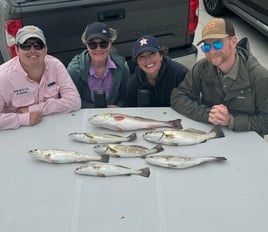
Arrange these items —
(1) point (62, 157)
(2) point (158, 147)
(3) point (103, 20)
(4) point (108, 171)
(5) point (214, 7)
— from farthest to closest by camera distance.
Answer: (5) point (214, 7) → (3) point (103, 20) → (2) point (158, 147) → (1) point (62, 157) → (4) point (108, 171)

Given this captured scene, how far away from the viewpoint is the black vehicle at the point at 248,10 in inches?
213

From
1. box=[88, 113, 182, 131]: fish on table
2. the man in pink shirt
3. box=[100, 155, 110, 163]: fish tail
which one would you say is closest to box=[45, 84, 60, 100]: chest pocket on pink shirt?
the man in pink shirt

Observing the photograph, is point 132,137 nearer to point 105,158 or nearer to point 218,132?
point 105,158

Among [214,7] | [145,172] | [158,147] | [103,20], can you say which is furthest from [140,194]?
[214,7]

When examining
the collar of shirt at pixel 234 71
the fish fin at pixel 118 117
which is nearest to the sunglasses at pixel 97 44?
the fish fin at pixel 118 117

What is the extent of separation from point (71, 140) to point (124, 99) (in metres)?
0.89

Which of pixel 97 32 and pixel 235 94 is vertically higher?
pixel 97 32

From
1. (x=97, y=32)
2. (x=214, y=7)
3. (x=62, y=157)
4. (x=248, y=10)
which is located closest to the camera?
(x=62, y=157)

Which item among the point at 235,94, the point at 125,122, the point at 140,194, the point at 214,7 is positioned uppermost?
the point at 214,7

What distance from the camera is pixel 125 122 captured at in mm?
2592

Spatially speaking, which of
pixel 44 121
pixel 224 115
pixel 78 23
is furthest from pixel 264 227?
pixel 78 23

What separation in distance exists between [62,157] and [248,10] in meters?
4.34

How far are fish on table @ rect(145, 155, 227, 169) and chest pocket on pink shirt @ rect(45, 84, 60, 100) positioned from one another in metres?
0.92

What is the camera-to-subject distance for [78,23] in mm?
3568
